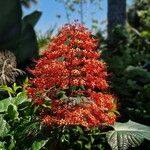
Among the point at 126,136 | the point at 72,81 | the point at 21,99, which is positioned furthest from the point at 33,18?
the point at 72,81

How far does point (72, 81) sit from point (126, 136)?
0.83 metres

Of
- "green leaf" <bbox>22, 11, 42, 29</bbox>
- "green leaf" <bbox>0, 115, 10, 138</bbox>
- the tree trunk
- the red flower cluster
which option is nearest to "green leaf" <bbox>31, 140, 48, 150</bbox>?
the red flower cluster

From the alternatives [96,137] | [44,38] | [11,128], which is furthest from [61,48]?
[44,38]

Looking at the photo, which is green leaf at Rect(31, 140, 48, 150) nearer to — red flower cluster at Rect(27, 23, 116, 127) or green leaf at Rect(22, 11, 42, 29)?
red flower cluster at Rect(27, 23, 116, 127)

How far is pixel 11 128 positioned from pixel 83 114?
3.14 feet

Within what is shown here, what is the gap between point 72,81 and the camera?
4.85m

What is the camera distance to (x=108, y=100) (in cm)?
500

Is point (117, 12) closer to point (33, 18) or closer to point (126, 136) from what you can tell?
point (33, 18)

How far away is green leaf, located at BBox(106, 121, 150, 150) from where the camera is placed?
5199 mm

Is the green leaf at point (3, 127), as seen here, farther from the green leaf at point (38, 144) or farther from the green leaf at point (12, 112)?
the green leaf at point (38, 144)

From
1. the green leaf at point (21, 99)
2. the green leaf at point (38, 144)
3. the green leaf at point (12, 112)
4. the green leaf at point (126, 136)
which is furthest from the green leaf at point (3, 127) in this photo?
the green leaf at point (126, 136)

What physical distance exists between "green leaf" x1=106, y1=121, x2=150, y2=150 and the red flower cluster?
285 mm

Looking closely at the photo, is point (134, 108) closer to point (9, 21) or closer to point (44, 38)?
point (9, 21)

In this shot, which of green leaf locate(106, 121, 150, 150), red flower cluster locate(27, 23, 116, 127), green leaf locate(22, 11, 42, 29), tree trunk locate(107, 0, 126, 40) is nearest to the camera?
red flower cluster locate(27, 23, 116, 127)
